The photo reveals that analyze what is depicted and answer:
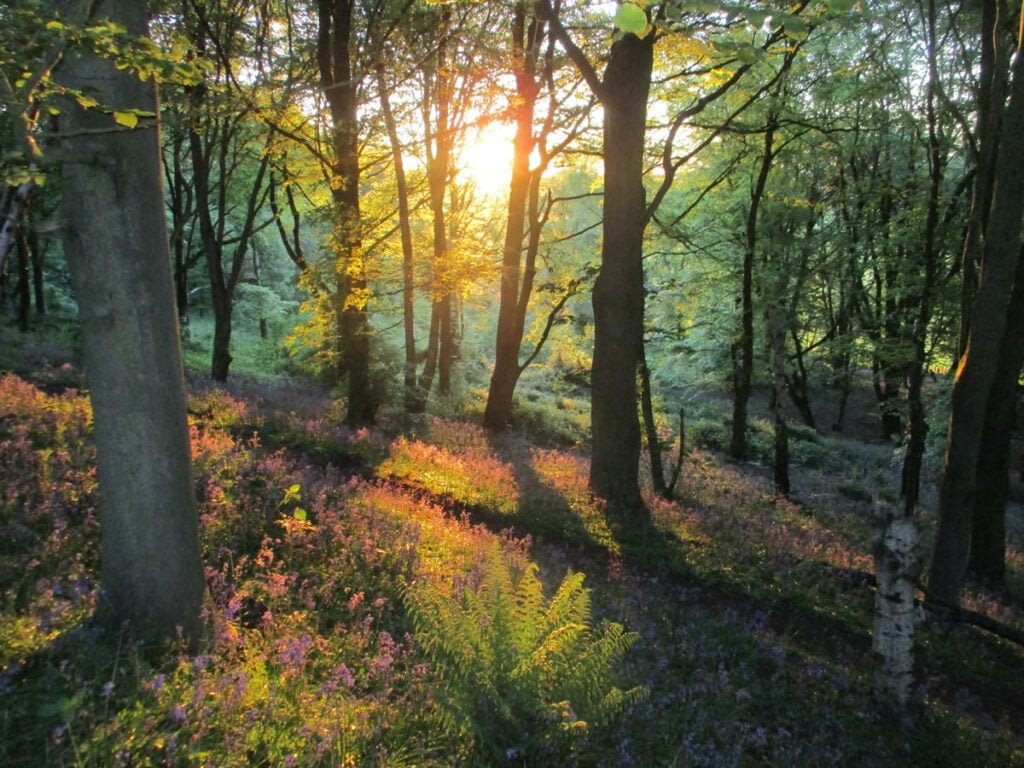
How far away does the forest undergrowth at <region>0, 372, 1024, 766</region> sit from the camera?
10.4 ft

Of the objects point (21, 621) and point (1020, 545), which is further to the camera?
point (1020, 545)

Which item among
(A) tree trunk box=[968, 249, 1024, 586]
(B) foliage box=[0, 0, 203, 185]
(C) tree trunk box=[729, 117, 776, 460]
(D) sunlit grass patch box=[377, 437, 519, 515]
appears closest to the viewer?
(B) foliage box=[0, 0, 203, 185]

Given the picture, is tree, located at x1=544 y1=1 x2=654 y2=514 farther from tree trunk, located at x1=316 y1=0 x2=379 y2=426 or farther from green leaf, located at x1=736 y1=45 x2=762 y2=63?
green leaf, located at x1=736 y1=45 x2=762 y2=63

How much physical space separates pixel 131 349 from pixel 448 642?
9.02 ft

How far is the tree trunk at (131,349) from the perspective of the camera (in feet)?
11.7

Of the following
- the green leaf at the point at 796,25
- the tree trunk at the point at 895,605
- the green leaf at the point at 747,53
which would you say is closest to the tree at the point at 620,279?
the tree trunk at the point at 895,605

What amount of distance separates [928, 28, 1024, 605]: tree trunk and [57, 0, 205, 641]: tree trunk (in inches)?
343

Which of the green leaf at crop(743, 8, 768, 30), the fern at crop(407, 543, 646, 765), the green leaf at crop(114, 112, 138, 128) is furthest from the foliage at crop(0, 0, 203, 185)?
the fern at crop(407, 543, 646, 765)

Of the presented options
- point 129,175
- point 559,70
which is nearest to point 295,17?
point 559,70

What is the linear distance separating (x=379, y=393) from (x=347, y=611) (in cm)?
1081

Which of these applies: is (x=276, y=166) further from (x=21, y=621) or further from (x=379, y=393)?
(x=21, y=621)

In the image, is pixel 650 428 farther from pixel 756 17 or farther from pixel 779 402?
pixel 756 17

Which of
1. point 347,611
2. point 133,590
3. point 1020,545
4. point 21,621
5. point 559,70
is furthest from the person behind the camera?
point 559,70

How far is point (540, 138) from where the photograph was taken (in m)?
16.9
